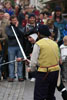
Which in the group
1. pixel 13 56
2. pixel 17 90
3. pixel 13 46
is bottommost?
pixel 17 90

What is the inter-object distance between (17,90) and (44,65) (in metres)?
3.00

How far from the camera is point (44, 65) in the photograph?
24.4 ft

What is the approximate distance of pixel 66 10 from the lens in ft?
100.0

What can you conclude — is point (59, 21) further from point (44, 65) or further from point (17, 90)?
point (44, 65)

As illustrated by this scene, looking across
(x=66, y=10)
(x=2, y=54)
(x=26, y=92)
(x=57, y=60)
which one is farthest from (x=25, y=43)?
(x=66, y=10)

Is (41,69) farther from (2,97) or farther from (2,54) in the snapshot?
(2,54)

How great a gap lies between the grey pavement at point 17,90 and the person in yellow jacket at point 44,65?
197cm

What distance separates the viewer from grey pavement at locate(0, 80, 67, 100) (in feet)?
A: 31.1

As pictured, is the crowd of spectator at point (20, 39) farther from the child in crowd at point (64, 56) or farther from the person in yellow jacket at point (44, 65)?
the person in yellow jacket at point (44, 65)

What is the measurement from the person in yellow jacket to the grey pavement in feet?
6.45

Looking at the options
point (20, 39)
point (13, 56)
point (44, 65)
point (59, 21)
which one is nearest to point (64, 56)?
point (59, 21)

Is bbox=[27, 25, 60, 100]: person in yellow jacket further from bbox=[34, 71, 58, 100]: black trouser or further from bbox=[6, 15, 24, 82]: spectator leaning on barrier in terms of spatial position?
bbox=[6, 15, 24, 82]: spectator leaning on barrier

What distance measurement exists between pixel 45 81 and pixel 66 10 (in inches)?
921

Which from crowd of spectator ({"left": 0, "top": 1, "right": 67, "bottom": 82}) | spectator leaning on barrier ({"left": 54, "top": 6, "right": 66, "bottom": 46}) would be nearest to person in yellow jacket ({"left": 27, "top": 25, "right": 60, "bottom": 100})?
crowd of spectator ({"left": 0, "top": 1, "right": 67, "bottom": 82})
